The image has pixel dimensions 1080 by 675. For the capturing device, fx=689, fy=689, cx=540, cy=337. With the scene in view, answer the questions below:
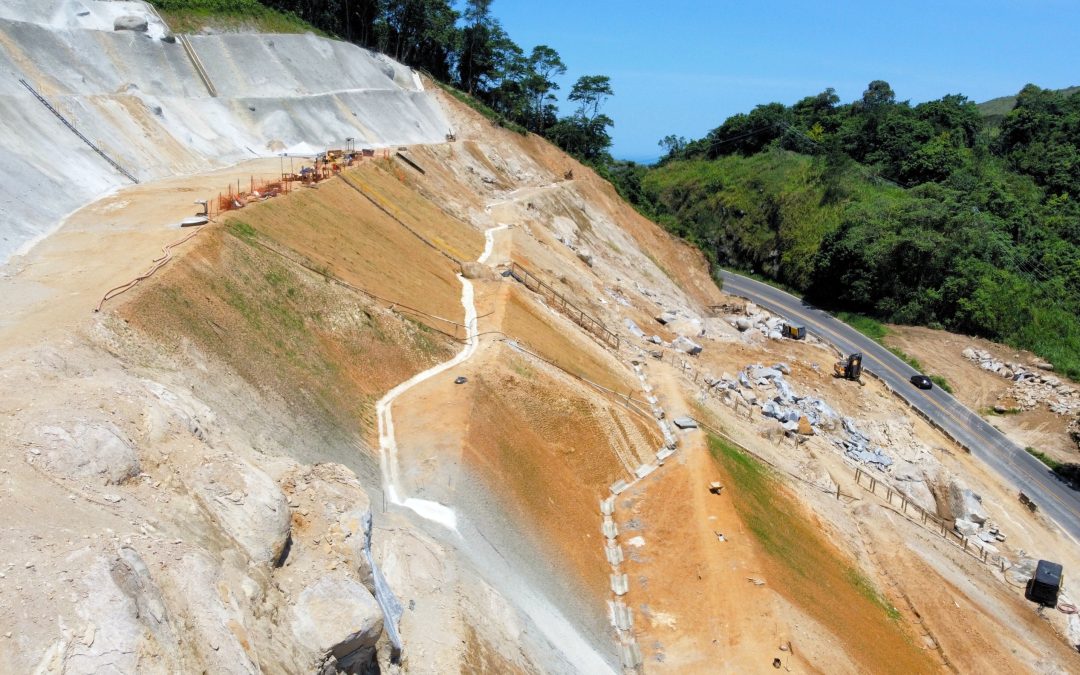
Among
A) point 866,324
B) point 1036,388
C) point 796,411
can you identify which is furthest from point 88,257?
point 866,324

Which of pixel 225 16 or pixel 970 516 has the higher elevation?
pixel 225 16

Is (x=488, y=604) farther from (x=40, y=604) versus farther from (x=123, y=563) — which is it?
(x=40, y=604)

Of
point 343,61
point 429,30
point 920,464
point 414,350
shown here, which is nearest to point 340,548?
point 414,350

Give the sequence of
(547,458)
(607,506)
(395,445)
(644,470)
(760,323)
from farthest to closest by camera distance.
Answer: (760,323) → (644,470) → (607,506) → (547,458) → (395,445)

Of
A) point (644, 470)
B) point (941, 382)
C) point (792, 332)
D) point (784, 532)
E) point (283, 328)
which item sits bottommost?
point (784, 532)

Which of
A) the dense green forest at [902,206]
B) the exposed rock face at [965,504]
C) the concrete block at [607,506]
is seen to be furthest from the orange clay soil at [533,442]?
the dense green forest at [902,206]

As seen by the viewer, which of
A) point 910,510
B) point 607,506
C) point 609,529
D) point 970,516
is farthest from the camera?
point 970,516

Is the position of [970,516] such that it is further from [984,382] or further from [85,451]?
[85,451]
